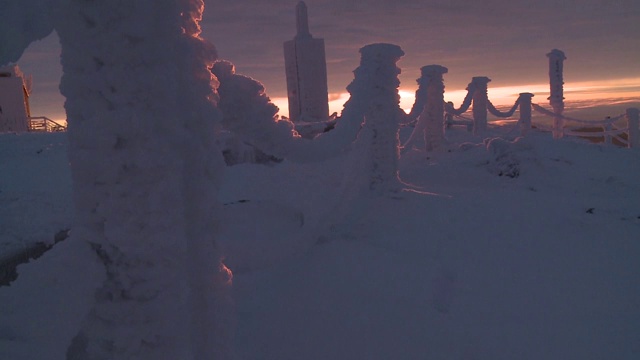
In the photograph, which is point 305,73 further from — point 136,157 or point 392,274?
point 136,157

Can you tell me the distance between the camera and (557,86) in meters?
11.9

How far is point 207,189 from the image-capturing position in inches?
68.2

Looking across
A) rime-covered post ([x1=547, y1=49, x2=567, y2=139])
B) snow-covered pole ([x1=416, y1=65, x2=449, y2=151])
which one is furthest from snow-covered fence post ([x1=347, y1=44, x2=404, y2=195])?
rime-covered post ([x1=547, y1=49, x2=567, y2=139])

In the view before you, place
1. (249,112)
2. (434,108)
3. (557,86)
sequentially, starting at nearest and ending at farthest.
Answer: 1. (249,112)
2. (434,108)
3. (557,86)

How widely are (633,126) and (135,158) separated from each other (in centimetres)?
1192

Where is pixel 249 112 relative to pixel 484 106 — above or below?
below

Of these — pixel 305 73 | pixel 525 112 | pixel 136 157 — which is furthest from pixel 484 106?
pixel 136 157

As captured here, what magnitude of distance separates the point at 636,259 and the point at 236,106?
369cm

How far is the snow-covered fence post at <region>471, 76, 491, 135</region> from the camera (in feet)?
35.8

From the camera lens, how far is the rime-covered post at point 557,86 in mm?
11836

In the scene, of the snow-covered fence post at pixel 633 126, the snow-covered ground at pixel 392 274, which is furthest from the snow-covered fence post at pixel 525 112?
the snow-covered ground at pixel 392 274

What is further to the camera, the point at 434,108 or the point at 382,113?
the point at 434,108

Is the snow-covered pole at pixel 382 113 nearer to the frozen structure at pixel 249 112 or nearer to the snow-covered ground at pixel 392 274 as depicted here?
the snow-covered ground at pixel 392 274

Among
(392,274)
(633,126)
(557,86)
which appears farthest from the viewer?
(557,86)
